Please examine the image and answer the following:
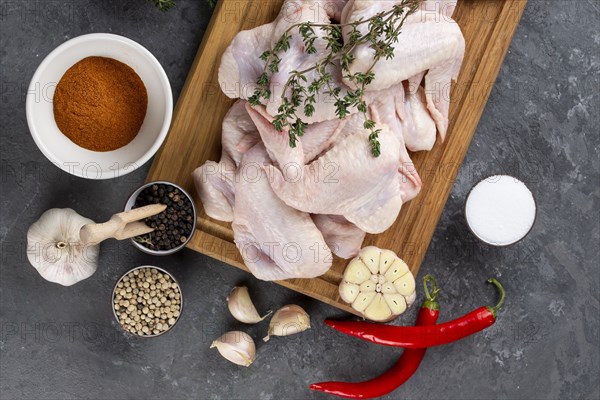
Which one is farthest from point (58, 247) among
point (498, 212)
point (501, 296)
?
point (501, 296)

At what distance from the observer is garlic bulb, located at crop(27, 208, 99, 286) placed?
8.17 ft

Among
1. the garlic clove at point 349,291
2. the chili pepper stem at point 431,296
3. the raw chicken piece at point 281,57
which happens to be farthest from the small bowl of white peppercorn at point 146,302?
the chili pepper stem at point 431,296

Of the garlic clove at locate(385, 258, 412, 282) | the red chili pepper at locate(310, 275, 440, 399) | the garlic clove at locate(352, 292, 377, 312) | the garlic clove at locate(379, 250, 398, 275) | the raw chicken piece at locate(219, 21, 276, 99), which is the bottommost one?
the red chili pepper at locate(310, 275, 440, 399)

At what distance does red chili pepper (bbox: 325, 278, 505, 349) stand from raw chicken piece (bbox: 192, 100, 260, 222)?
72 centimetres

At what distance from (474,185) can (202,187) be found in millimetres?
1112

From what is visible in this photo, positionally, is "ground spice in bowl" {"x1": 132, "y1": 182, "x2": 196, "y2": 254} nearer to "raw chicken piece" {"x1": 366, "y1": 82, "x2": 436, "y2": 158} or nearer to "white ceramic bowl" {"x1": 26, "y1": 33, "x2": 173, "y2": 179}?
"white ceramic bowl" {"x1": 26, "y1": 33, "x2": 173, "y2": 179}

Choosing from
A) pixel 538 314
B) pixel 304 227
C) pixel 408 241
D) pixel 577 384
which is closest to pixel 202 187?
pixel 304 227

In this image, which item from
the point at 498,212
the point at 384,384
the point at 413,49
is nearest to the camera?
the point at 413,49

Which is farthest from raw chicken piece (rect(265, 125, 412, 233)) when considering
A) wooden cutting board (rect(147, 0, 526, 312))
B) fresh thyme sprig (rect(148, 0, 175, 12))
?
fresh thyme sprig (rect(148, 0, 175, 12))

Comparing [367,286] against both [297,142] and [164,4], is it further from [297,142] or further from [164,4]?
[164,4]

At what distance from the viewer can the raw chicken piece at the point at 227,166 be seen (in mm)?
2430

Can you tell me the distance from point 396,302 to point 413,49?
3.10 feet

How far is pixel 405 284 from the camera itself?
2.50 meters

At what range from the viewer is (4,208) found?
2.70m
